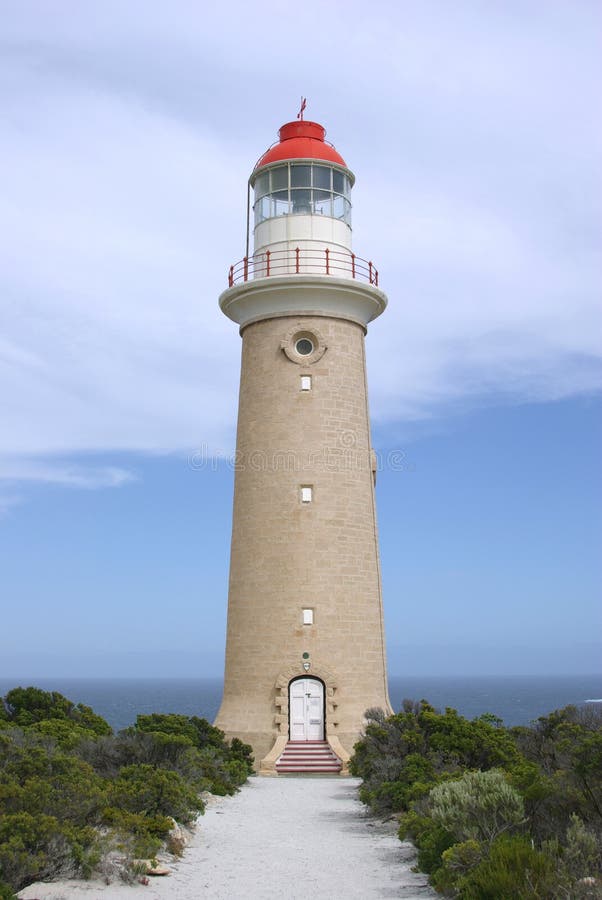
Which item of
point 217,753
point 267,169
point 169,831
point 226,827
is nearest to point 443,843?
point 169,831

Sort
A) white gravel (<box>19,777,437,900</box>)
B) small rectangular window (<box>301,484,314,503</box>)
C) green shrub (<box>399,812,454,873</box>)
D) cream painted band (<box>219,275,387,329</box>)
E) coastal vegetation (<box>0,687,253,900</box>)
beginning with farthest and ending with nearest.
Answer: cream painted band (<box>219,275,387,329</box>) < small rectangular window (<box>301,484,314,503</box>) < green shrub (<box>399,812,454,873</box>) < white gravel (<box>19,777,437,900</box>) < coastal vegetation (<box>0,687,253,900</box>)

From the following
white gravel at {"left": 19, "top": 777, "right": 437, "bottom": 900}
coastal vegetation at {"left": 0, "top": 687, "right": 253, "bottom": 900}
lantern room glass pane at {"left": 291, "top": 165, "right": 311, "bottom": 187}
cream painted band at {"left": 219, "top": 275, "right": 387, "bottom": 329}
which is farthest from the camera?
lantern room glass pane at {"left": 291, "top": 165, "right": 311, "bottom": 187}

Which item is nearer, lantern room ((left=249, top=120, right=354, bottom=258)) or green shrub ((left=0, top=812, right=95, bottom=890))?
green shrub ((left=0, top=812, right=95, bottom=890))

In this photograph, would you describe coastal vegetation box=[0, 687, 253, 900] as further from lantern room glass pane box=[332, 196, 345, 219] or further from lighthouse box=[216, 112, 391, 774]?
lantern room glass pane box=[332, 196, 345, 219]

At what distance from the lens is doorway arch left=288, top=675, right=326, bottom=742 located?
21.4 m

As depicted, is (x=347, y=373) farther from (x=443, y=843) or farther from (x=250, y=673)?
(x=443, y=843)

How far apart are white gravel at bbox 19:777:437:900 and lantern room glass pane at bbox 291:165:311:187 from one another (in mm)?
14636

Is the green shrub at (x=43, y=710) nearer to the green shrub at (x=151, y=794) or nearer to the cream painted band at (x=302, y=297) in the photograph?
the green shrub at (x=151, y=794)

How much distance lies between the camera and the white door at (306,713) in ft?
70.2

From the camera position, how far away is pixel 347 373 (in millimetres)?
23172

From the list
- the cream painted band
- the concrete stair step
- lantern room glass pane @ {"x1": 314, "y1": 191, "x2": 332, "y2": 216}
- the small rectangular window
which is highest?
lantern room glass pane @ {"x1": 314, "y1": 191, "x2": 332, "y2": 216}

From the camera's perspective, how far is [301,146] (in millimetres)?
23672

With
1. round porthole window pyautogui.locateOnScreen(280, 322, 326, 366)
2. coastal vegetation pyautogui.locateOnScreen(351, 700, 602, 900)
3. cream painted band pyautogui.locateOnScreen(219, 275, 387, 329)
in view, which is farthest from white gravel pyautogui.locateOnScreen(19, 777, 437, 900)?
cream painted band pyautogui.locateOnScreen(219, 275, 387, 329)

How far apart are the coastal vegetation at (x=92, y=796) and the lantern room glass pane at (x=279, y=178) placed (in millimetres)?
13353
